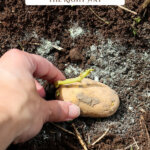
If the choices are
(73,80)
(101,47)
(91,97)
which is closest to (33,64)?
Answer: (73,80)

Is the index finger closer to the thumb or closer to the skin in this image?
the skin

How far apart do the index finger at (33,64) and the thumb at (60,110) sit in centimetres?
16

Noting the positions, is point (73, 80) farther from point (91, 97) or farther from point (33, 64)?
point (33, 64)

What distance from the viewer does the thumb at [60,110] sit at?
122cm

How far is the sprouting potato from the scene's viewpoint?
1344 millimetres

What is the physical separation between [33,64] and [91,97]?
0.35m

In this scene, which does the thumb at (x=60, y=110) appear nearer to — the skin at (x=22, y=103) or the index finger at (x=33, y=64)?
the skin at (x=22, y=103)

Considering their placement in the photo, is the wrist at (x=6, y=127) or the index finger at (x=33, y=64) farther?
the index finger at (x=33, y=64)

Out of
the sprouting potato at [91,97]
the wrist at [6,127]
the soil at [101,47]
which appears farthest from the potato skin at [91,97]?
the wrist at [6,127]

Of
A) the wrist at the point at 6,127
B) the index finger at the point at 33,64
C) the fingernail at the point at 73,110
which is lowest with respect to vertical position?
the fingernail at the point at 73,110

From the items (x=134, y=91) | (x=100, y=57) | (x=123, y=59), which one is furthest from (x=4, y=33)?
(x=134, y=91)

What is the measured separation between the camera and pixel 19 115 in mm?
1001

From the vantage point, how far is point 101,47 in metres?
1.56

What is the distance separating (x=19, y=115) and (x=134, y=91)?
792mm
